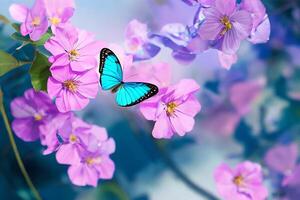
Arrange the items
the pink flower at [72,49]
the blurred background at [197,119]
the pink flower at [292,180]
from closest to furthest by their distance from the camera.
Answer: the pink flower at [72,49], the blurred background at [197,119], the pink flower at [292,180]

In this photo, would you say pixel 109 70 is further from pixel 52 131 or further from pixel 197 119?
pixel 197 119

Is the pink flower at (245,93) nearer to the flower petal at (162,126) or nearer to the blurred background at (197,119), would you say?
the blurred background at (197,119)

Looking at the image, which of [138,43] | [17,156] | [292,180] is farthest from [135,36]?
[292,180]

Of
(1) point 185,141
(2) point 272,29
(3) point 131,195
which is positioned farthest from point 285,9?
(3) point 131,195

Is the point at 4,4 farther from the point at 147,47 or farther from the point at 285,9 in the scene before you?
the point at 285,9

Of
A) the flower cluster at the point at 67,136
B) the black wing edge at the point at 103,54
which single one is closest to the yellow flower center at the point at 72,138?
the flower cluster at the point at 67,136

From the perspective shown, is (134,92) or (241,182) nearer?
(134,92)
